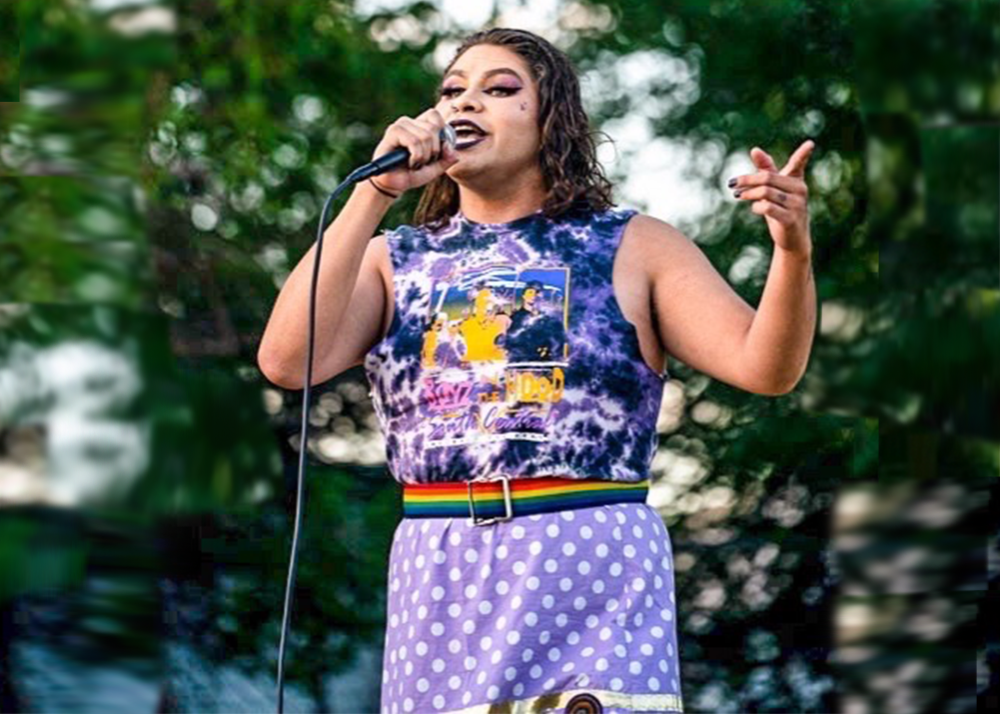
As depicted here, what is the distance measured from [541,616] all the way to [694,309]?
511 mm

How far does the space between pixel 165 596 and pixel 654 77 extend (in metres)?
2.03

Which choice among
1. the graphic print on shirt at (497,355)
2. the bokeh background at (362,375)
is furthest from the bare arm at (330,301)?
the bokeh background at (362,375)

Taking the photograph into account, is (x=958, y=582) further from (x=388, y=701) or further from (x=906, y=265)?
(x=388, y=701)

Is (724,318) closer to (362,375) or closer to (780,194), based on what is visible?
(780,194)

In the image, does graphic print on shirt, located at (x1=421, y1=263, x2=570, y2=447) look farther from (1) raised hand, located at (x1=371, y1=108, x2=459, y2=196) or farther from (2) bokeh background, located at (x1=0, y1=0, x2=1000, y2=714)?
(2) bokeh background, located at (x1=0, y1=0, x2=1000, y2=714)

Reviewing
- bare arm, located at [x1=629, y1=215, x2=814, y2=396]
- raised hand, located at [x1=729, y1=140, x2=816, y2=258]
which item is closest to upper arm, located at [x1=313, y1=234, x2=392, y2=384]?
bare arm, located at [x1=629, y1=215, x2=814, y2=396]

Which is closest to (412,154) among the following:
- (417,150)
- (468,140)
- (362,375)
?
(417,150)

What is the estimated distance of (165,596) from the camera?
16.4 feet

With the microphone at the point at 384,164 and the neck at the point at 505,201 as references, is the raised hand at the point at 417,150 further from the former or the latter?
the neck at the point at 505,201

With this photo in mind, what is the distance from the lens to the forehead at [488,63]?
278cm

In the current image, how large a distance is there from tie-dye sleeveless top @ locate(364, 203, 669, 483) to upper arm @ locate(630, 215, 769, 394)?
61 millimetres

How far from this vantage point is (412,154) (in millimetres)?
2584

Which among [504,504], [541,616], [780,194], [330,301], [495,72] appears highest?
[495,72]

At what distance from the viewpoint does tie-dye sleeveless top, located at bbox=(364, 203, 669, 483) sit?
2559 mm
